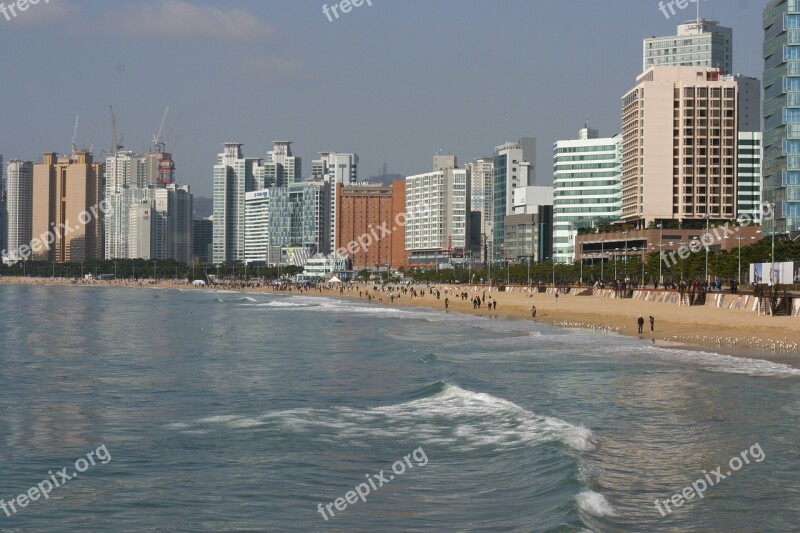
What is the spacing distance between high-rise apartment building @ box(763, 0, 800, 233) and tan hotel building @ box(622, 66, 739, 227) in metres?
55.5

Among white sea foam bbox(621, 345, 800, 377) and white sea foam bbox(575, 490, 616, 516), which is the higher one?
white sea foam bbox(621, 345, 800, 377)

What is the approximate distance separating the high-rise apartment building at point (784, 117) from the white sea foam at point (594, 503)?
79108mm

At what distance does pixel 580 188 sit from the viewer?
18438 centimetres

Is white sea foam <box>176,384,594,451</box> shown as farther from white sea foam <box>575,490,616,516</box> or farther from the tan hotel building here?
the tan hotel building

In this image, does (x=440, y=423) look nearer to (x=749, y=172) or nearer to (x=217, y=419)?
(x=217, y=419)

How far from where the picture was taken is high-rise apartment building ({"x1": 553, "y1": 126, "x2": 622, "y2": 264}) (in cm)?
18175

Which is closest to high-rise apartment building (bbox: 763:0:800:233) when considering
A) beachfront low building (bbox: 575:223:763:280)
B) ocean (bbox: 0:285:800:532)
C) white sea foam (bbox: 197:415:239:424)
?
beachfront low building (bbox: 575:223:763:280)

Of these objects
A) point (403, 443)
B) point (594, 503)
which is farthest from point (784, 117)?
point (594, 503)

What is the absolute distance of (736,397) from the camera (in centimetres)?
2962

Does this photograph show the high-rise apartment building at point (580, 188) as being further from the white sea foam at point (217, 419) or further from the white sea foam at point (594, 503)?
the white sea foam at point (594, 503)

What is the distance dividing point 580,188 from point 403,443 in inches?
6501

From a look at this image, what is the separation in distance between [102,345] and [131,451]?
34.3 meters

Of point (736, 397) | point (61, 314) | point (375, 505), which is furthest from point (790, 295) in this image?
point (61, 314)

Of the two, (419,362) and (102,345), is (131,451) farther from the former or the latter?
(102,345)
